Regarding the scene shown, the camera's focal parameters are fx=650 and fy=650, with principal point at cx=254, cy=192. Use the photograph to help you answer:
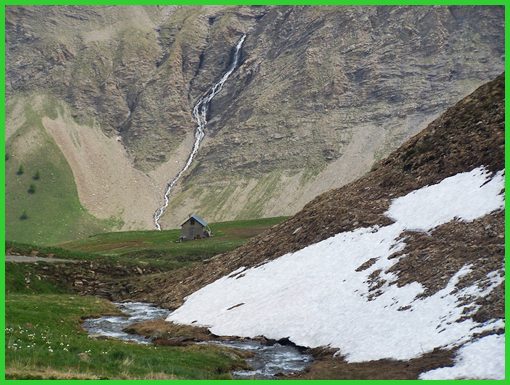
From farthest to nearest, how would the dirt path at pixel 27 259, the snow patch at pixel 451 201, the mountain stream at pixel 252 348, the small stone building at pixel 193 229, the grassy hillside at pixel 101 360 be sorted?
the small stone building at pixel 193 229 < the dirt path at pixel 27 259 < the snow patch at pixel 451 201 < the mountain stream at pixel 252 348 < the grassy hillside at pixel 101 360

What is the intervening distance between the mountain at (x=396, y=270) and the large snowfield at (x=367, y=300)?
0.09 metres

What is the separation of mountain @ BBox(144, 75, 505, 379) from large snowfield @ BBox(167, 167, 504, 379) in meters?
0.09

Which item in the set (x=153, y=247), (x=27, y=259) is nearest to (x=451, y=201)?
(x=27, y=259)

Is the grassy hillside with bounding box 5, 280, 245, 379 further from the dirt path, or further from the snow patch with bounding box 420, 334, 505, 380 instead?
the dirt path

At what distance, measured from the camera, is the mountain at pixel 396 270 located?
28953 mm

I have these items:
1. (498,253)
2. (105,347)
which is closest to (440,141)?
(498,253)

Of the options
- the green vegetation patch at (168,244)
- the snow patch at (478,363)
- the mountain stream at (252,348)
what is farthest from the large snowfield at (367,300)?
the green vegetation patch at (168,244)

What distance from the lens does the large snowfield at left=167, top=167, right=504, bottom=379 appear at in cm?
2862

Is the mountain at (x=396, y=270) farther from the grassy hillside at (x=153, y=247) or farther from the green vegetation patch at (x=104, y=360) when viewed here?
the grassy hillside at (x=153, y=247)

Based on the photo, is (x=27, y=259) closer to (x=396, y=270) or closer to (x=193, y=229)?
(x=396, y=270)

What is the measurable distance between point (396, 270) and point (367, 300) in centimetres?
298

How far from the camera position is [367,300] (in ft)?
118

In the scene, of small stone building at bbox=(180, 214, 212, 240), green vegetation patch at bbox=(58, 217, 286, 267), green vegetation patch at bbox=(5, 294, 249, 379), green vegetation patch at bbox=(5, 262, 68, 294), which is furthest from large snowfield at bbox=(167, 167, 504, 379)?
small stone building at bbox=(180, 214, 212, 240)

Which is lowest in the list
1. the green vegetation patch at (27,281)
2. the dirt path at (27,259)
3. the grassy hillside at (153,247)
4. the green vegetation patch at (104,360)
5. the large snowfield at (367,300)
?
the green vegetation patch at (104,360)
